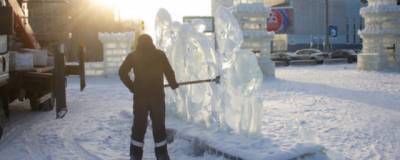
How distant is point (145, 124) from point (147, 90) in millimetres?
443

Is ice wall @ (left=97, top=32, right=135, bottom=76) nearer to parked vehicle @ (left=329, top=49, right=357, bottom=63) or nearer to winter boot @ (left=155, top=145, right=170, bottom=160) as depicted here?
winter boot @ (left=155, top=145, right=170, bottom=160)

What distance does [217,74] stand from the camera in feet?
25.0

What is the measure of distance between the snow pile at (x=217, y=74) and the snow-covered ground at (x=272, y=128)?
1.45 feet

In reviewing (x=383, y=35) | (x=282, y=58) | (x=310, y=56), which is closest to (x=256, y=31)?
(x=383, y=35)

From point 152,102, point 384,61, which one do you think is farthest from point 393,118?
point 384,61

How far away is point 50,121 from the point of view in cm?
1022

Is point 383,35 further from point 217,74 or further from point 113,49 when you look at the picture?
point 217,74

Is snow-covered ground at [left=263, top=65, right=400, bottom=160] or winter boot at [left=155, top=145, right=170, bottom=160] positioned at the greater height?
winter boot at [left=155, top=145, right=170, bottom=160]

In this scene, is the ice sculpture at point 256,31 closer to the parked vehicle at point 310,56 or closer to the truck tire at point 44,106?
the truck tire at point 44,106

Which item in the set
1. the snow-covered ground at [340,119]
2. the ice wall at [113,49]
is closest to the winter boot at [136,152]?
the snow-covered ground at [340,119]

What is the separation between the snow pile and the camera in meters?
6.89

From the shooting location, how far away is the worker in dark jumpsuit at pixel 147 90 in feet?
20.2

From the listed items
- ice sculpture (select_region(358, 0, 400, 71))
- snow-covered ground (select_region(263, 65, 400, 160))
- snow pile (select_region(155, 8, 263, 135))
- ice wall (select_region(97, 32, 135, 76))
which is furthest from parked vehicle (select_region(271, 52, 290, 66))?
snow pile (select_region(155, 8, 263, 135))

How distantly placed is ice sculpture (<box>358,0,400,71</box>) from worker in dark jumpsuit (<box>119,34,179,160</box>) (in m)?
21.0
